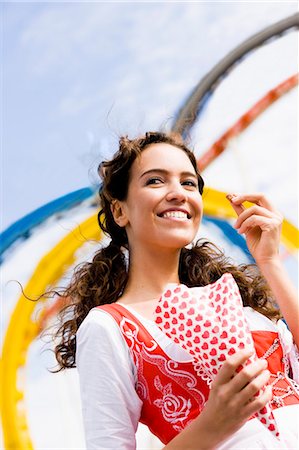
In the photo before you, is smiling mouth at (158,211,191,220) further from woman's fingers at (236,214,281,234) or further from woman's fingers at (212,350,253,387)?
woman's fingers at (212,350,253,387)

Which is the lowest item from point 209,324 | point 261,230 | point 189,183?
point 209,324

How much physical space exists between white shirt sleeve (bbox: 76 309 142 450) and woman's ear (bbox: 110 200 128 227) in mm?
204

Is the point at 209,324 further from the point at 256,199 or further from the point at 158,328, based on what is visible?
the point at 256,199

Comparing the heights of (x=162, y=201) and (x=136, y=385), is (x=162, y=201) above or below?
above

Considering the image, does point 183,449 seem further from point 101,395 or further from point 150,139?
point 150,139

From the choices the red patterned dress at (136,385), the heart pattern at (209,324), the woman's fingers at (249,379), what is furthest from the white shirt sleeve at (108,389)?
the woman's fingers at (249,379)

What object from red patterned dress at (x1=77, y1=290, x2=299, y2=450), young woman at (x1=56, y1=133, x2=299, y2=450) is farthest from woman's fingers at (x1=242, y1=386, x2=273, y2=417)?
red patterned dress at (x1=77, y1=290, x2=299, y2=450)

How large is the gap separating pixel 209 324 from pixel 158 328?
5.6 inches

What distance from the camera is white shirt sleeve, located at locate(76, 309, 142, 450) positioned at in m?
0.95

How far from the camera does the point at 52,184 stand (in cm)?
180

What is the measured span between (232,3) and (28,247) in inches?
32.4

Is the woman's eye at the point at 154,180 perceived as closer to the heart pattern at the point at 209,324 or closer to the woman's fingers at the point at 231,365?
the heart pattern at the point at 209,324

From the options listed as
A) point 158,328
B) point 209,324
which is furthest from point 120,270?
point 209,324

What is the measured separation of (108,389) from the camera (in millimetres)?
957
